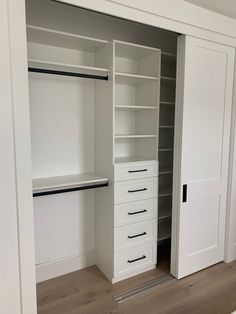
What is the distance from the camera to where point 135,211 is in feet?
7.57

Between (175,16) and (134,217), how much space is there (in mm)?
1809

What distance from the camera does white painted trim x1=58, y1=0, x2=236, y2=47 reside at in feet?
5.52

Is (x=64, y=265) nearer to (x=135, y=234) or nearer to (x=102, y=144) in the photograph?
(x=135, y=234)

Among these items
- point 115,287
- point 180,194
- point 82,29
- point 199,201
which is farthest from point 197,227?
point 82,29

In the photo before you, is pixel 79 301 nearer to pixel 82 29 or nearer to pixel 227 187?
pixel 227 187

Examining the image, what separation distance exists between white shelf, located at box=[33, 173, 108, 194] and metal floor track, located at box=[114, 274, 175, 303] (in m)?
1.01

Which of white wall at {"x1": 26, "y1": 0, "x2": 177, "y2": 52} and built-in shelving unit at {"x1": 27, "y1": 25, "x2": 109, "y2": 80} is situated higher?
white wall at {"x1": 26, "y1": 0, "x2": 177, "y2": 52}

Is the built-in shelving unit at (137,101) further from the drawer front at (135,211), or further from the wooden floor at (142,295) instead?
the wooden floor at (142,295)

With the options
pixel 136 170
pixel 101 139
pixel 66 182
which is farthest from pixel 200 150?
pixel 66 182

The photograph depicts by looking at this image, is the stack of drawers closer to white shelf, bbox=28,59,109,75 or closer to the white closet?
the white closet

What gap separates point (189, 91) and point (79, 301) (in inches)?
83.1

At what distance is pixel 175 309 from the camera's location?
1979 millimetres

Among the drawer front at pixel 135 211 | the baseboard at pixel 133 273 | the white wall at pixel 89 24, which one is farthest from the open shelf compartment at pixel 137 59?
the baseboard at pixel 133 273


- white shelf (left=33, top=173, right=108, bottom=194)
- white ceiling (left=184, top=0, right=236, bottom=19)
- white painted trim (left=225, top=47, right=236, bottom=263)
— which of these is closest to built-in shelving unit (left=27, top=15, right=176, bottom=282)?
white shelf (left=33, top=173, right=108, bottom=194)
